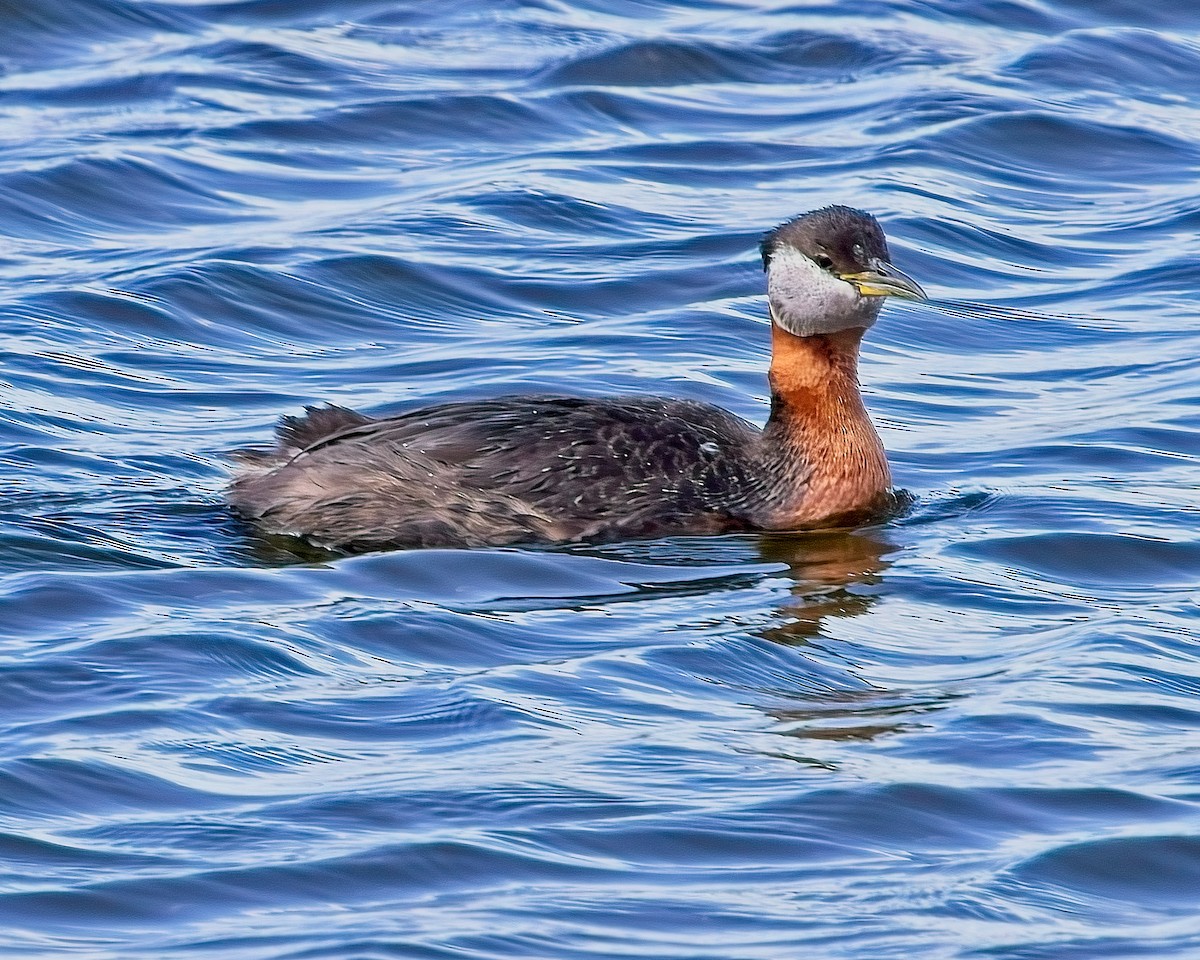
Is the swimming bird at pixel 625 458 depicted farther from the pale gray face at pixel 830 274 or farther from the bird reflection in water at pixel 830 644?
the bird reflection in water at pixel 830 644

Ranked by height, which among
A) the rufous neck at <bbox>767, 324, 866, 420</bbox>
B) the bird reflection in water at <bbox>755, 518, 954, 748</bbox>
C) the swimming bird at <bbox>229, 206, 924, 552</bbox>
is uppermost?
the rufous neck at <bbox>767, 324, 866, 420</bbox>

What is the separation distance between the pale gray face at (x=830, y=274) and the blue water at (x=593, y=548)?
91cm

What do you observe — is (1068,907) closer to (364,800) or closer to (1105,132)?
(364,800)

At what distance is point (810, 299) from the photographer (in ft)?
33.7

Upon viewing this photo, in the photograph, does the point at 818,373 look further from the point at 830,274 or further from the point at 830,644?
the point at 830,644

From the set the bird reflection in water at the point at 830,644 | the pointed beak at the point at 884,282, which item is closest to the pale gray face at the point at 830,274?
the pointed beak at the point at 884,282

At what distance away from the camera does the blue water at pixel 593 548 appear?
691 cm

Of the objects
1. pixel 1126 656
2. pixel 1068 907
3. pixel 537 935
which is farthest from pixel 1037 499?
pixel 537 935

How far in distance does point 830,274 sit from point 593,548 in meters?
1.55

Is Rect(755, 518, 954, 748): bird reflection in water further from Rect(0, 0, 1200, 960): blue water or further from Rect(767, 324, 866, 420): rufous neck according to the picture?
Rect(767, 324, 866, 420): rufous neck

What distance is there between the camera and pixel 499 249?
14500 millimetres

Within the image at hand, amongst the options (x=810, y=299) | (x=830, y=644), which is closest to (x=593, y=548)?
(x=830, y=644)

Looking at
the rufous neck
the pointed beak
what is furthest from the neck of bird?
the pointed beak

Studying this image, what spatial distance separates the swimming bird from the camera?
9781 millimetres
